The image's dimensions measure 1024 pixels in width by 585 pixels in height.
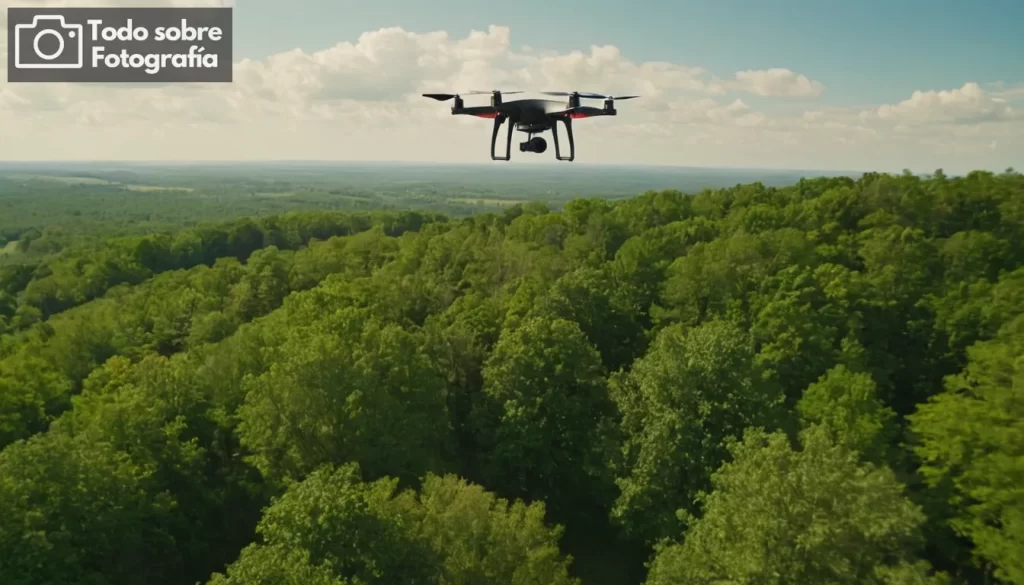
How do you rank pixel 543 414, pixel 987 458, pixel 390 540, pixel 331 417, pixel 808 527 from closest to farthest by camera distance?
1. pixel 808 527
2. pixel 390 540
3. pixel 987 458
4. pixel 331 417
5. pixel 543 414

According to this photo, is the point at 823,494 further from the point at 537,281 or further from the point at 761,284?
the point at 537,281

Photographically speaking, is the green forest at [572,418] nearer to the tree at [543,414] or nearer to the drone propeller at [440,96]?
the tree at [543,414]

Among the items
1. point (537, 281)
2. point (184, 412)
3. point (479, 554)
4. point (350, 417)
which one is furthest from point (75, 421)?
point (537, 281)

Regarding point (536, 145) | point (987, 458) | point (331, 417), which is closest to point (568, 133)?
point (536, 145)

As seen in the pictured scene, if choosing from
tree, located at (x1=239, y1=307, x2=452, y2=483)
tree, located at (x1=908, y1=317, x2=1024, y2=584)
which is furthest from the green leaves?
tree, located at (x1=908, y1=317, x2=1024, y2=584)

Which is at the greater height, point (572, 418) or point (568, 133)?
point (568, 133)

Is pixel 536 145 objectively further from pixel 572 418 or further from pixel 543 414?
pixel 572 418

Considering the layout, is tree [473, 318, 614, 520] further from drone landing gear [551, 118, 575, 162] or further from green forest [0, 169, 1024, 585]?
drone landing gear [551, 118, 575, 162]

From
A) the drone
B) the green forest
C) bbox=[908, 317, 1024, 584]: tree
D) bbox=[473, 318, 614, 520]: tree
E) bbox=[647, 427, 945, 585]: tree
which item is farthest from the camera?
bbox=[473, 318, 614, 520]: tree
